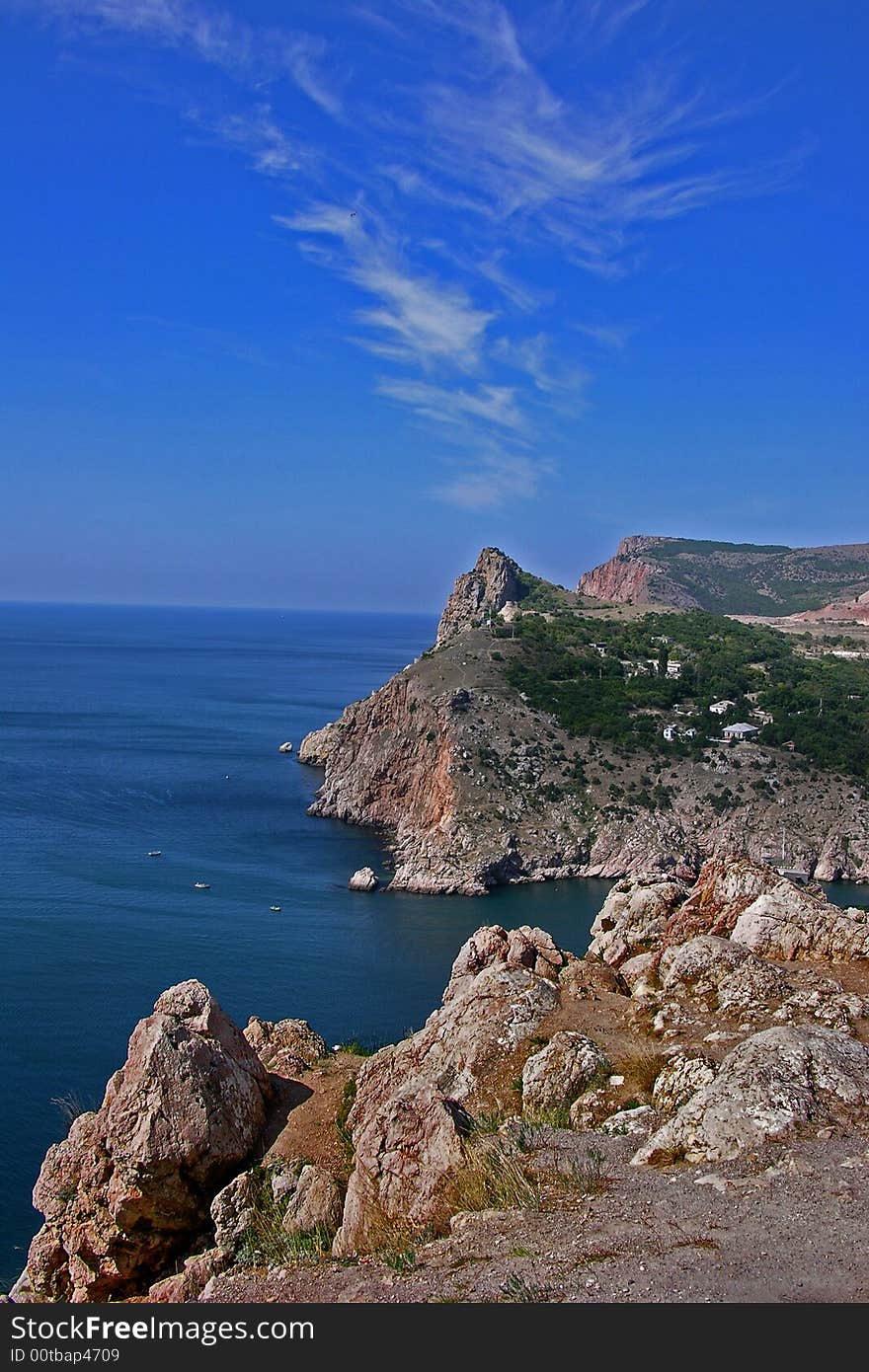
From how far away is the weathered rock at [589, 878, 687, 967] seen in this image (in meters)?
17.5

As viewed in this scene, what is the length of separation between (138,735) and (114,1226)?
301ft

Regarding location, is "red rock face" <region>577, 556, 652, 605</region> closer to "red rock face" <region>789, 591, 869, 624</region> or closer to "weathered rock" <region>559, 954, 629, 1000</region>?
"red rock face" <region>789, 591, 869, 624</region>

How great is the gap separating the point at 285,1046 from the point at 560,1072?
6211 mm

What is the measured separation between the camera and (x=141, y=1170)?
38.9 ft

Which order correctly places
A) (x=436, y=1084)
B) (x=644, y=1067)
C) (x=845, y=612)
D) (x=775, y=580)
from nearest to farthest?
(x=644, y=1067) → (x=436, y=1084) → (x=845, y=612) → (x=775, y=580)

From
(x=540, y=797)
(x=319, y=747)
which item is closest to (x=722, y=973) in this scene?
(x=540, y=797)

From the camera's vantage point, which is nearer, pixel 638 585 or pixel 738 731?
pixel 738 731

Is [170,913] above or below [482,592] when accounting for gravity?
below

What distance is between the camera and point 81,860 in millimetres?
58031

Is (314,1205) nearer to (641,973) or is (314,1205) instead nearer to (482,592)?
(641,973)

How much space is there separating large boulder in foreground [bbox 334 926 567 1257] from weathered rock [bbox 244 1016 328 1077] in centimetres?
149

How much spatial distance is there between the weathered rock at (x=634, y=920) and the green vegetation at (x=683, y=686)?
158 feet
